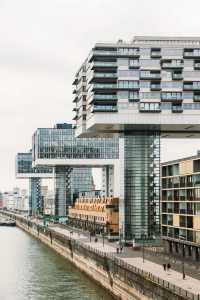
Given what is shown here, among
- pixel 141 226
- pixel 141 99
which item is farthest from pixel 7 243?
pixel 141 99

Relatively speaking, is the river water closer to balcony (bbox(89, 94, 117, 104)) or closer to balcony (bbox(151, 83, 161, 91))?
balcony (bbox(89, 94, 117, 104))

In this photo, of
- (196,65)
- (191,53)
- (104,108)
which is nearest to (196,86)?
(196,65)

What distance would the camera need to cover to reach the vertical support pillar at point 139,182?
135250mm

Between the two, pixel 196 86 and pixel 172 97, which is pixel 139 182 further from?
pixel 196 86

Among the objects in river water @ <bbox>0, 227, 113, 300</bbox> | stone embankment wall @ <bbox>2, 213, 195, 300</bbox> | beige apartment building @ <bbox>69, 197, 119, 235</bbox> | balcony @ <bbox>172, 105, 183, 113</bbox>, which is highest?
balcony @ <bbox>172, 105, 183, 113</bbox>

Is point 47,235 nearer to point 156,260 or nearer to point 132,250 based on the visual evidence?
point 132,250

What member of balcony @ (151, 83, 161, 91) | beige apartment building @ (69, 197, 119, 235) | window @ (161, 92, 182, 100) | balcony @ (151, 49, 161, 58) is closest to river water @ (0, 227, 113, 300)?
beige apartment building @ (69, 197, 119, 235)

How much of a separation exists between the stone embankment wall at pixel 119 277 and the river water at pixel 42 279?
4.42 feet

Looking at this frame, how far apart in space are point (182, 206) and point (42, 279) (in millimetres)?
23628

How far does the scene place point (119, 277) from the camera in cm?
7906

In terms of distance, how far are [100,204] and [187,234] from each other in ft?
247

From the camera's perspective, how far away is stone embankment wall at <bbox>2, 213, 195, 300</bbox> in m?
62.2

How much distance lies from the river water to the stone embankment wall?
135 cm

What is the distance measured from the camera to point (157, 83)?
131125mm
